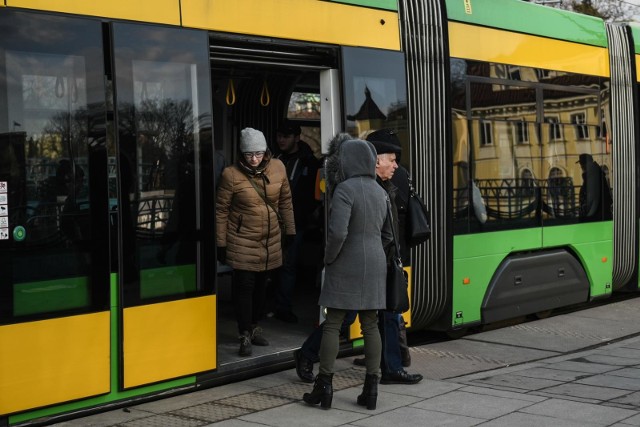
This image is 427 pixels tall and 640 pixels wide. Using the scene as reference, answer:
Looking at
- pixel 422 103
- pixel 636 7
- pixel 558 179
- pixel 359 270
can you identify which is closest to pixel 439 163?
pixel 422 103

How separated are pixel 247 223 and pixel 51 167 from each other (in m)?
2.00

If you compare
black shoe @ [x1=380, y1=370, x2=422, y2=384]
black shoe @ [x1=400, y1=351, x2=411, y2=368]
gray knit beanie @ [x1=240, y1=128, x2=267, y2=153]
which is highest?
gray knit beanie @ [x1=240, y1=128, x2=267, y2=153]

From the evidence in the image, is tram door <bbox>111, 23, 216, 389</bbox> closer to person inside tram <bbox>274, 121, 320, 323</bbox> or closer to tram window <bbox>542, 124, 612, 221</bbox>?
person inside tram <bbox>274, 121, 320, 323</bbox>

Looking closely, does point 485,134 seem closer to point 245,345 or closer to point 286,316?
point 286,316

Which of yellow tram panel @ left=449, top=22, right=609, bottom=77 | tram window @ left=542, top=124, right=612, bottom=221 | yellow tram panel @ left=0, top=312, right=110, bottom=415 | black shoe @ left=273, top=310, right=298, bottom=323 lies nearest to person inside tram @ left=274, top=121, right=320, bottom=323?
black shoe @ left=273, top=310, right=298, bottom=323

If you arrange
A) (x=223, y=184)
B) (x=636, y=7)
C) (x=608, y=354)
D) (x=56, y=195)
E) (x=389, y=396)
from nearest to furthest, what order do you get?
(x=56, y=195)
(x=389, y=396)
(x=223, y=184)
(x=608, y=354)
(x=636, y=7)

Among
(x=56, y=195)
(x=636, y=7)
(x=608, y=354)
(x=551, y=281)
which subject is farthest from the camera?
(x=636, y=7)

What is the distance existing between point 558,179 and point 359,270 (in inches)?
172

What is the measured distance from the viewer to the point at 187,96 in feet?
22.2

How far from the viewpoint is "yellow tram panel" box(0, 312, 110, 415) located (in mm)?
5777

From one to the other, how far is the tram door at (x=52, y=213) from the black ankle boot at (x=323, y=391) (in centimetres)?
127

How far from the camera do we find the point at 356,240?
6.46 metres

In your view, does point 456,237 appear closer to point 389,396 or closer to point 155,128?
point 389,396

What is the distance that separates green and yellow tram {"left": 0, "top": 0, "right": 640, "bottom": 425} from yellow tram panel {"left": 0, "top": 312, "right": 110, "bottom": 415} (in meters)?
0.01
